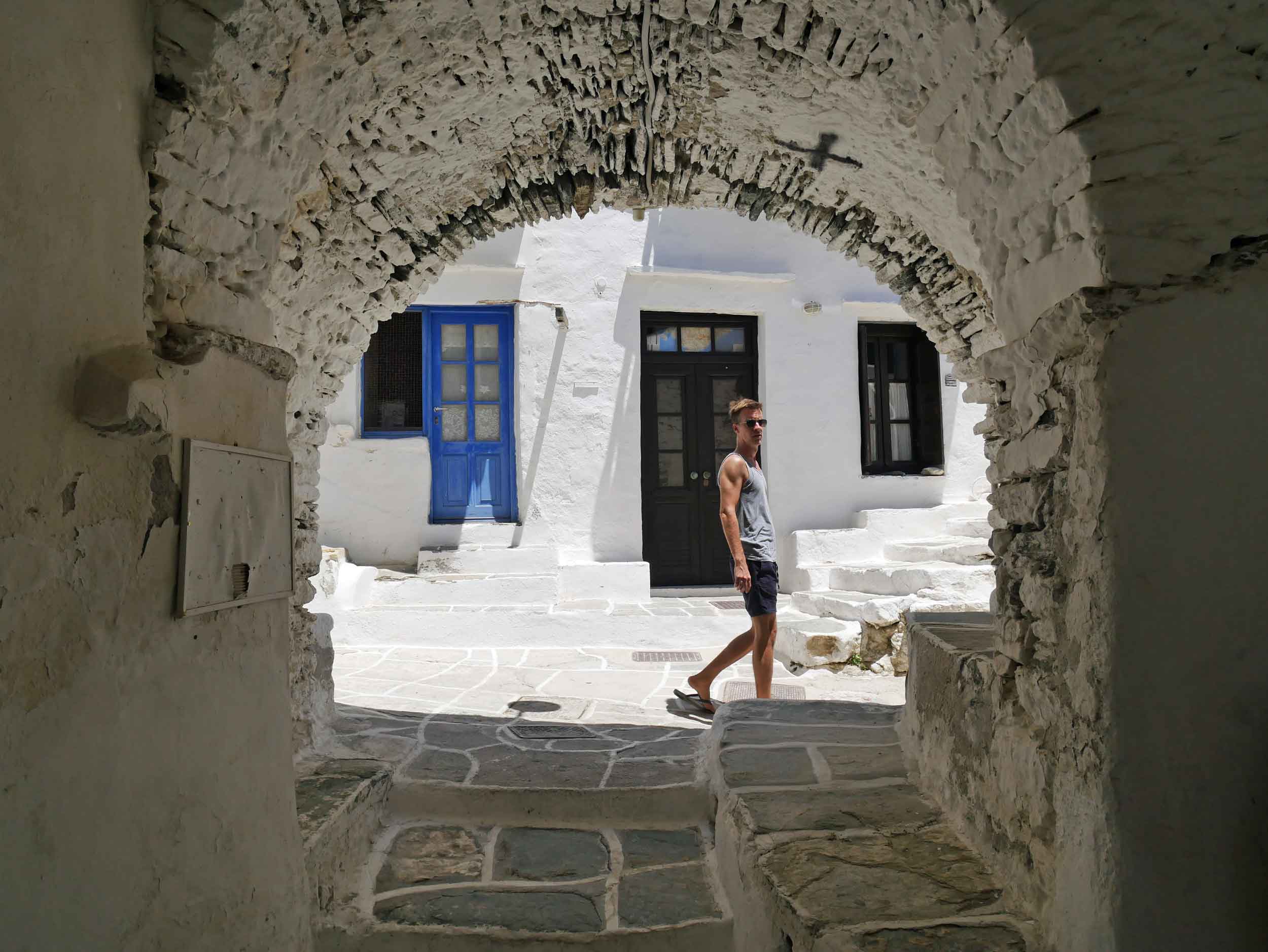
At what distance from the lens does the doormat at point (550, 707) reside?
408 centimetres

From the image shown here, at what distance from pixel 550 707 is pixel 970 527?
475cm

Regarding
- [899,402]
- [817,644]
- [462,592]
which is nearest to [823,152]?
[817,644]

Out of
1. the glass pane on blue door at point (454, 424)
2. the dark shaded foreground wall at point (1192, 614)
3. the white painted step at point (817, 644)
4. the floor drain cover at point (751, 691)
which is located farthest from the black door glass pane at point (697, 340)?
the dark shaded foreground wall at point (1192, 614)

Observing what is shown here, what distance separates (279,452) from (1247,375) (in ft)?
6.88

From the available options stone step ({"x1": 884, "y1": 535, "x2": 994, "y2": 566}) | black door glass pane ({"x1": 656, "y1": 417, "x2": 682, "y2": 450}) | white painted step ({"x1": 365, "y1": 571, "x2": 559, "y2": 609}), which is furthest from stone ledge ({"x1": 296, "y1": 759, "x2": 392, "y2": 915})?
black door glass pane ({"x1": 656, "y1": 417, "x2": 682, "y2": 450})

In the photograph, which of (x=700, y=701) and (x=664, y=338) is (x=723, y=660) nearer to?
(x=700, y=701)

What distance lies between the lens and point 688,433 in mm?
8008

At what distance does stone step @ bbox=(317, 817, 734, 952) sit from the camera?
228 centimetres

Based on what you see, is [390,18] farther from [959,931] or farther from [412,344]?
[412,344]

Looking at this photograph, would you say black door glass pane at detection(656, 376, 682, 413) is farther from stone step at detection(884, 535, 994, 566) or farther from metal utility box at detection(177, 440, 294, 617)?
metal utility box at detection(177, 440, 294, 617)

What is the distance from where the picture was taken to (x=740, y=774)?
9.34 feet

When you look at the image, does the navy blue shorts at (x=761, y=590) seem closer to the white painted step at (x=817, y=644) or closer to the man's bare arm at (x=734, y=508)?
the man's bare arm at (x=734, y=508)

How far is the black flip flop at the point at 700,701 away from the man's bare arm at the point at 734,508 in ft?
2.08

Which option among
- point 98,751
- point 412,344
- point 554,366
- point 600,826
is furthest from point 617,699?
point 412,344
